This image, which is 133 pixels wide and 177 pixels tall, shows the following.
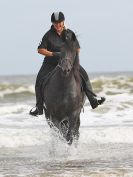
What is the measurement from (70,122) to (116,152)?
180cm

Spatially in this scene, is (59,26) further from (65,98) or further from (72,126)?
(72,126)

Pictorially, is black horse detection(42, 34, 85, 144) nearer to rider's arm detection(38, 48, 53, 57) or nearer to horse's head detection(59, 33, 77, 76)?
horse's head detection(59, 33, 77, 76)

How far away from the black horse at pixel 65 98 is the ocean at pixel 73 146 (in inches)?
19.9

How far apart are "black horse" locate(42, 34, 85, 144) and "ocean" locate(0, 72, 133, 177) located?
505 millimetres

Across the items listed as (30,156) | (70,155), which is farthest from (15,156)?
(70,155)

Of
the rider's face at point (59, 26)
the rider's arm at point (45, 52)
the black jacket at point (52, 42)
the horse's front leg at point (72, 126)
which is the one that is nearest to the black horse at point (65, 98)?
the horse's front leg at point (72, 126)

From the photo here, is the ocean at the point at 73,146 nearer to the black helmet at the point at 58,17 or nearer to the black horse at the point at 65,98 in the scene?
the black horse at the point at 65,98

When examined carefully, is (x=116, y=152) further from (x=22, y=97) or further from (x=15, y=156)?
(x=22, y=97)

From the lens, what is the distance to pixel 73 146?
10695 millimetres

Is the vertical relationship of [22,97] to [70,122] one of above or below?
below

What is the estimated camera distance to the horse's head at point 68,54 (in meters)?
9.34

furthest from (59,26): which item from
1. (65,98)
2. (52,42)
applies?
(65,98)

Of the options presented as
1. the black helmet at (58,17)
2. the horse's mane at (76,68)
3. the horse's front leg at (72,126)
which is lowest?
the horse's front leg at (72,126)

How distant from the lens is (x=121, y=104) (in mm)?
21938
